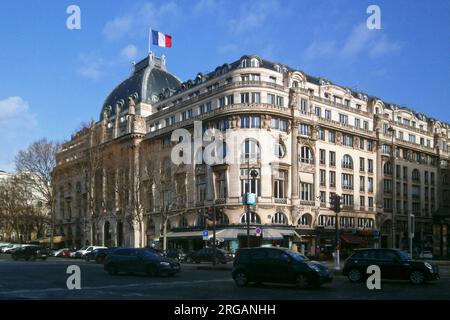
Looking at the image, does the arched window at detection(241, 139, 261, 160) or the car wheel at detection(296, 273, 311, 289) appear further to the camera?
the arched window at detection(241, 139, 261, 160)

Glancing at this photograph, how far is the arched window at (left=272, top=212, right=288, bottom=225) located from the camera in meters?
58.7

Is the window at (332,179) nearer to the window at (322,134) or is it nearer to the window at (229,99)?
the window at (322,134)

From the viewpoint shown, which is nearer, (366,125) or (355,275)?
(355,275)

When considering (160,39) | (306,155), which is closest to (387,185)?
(306,155)

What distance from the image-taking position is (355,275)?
71.9 feet

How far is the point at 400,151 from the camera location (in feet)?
255

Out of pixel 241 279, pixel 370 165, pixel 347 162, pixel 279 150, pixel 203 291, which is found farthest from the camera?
pixel 370 165

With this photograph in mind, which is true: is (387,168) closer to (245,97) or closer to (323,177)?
(323,177)

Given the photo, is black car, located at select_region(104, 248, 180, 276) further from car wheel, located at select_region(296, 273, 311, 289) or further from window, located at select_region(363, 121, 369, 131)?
window, located at select_region(363, 121, 369, 131)

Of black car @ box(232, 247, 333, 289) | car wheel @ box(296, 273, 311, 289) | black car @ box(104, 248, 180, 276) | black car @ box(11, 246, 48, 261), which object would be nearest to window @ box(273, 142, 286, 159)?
black car @ box(11, 246, 48, 261)

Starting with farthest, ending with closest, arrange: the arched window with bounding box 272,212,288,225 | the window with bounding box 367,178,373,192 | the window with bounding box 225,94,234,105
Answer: the window with bounding box 367,178,373,192 < the window with bounding box 225,94,234,105 < the arched window with bounding box 272,212,288,225

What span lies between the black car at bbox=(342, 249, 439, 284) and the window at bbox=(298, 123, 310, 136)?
41059mm

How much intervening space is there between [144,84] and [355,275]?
6256 cm
